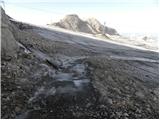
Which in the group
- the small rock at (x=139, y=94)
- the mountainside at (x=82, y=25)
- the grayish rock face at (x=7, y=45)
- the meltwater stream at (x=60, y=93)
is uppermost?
the grayish rock face at (x=7, y=45)

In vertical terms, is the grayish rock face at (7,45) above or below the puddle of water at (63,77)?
above

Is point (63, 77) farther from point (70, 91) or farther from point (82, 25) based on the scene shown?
point (82, 25)

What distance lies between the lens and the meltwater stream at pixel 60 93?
580 centimetres

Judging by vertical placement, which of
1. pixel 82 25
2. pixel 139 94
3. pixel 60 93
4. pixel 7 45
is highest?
pixel 7 45

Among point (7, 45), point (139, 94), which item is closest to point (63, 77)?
point (7, 45)

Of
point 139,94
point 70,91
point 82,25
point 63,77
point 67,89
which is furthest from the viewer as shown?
point 82,25

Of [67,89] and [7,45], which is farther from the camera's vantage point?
[7,45]

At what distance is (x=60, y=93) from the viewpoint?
6.63 meters

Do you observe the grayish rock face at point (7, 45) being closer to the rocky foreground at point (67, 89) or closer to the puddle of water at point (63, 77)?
the rocky foreground at point (67, 89)

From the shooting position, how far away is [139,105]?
6.73 meters

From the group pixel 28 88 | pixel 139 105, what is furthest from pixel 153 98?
pixel 28 88

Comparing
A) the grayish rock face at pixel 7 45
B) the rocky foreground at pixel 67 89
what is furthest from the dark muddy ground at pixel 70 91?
the grayish rock face at pixel 7 45

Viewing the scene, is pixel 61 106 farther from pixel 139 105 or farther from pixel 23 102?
pixel 139 105

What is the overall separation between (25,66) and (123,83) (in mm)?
2878
